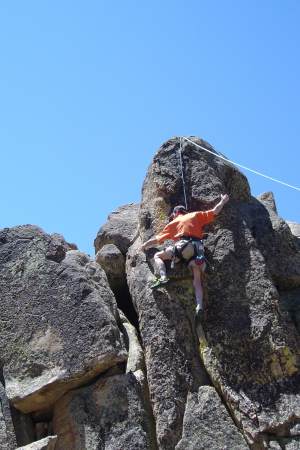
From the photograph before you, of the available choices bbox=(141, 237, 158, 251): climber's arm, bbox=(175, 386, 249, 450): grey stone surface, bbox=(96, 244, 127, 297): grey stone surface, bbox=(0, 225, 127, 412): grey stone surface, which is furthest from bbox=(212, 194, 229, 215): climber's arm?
bbox=(175, 386, 249, 450): grey stone surface

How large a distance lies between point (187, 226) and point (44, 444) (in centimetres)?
523

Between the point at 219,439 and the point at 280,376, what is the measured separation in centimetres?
169

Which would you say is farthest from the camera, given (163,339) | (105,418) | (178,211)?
(178,211)

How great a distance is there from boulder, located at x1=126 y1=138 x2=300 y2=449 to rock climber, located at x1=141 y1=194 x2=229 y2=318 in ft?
1.09

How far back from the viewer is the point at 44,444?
14086 mm

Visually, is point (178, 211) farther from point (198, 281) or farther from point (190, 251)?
point (198, 281)

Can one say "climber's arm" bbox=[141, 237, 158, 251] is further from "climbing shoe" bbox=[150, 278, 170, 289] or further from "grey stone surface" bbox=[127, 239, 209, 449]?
"climbing shoe" bbox=[150, 278, 170, 289]

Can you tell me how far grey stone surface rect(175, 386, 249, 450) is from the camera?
45.0 feet

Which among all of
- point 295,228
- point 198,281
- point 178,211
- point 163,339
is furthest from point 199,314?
point 295,228

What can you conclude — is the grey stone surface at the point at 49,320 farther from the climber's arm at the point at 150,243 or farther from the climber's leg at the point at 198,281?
the climber's leg at the point at 198,281

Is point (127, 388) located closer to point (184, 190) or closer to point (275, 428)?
point (275, 428)

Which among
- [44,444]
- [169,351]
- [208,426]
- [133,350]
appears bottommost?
[208,426]

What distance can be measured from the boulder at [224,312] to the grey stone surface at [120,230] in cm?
155

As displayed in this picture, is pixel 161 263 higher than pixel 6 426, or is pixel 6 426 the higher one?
pixel 161 263
